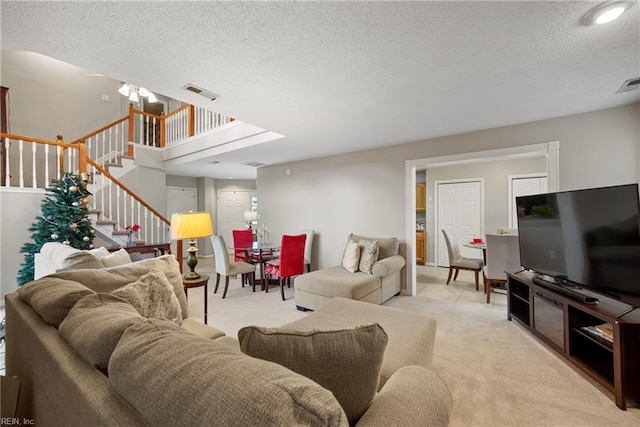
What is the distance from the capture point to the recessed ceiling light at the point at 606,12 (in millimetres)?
1394

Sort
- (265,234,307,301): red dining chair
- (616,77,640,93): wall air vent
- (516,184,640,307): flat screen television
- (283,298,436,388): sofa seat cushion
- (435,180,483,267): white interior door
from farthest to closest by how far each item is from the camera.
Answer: (435,180,483,267): white interior door → (265,234,307,301): red dining chair → (616,77,640,93): wall air vent → (516,184,640,307): flat screen television → (283,298,436,388): sofa seat cushion

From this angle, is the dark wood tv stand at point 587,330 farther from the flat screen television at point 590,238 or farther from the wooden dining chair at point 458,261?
the wooden dining chair at point 458,261

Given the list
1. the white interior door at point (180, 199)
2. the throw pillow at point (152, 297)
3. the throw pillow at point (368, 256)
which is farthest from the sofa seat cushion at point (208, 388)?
the white interior door at point (180, 199)

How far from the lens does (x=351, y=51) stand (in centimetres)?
178

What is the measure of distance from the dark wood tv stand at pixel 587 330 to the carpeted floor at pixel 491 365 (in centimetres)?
10

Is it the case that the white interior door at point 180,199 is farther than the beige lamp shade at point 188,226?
Yes

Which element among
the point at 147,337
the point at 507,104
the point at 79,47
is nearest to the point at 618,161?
the point at 507,104

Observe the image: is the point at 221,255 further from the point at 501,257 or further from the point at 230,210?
the point at 230,210

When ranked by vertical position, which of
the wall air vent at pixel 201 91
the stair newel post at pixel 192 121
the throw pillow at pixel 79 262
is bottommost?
the throw pillow at pixel 79 262

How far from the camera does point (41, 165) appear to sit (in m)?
5.00

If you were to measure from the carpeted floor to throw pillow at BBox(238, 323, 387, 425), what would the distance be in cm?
125

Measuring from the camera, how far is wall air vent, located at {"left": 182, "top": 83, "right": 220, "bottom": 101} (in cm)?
225

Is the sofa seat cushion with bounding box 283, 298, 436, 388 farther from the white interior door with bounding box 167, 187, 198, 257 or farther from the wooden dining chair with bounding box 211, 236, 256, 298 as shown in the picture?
the white interior door with bounding box 167, 187, 198, 257

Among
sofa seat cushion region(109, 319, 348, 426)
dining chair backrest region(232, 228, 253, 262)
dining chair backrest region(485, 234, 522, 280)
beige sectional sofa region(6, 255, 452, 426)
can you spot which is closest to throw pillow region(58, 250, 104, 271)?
beige sectional sofa region(6, 255, 452, 426)
